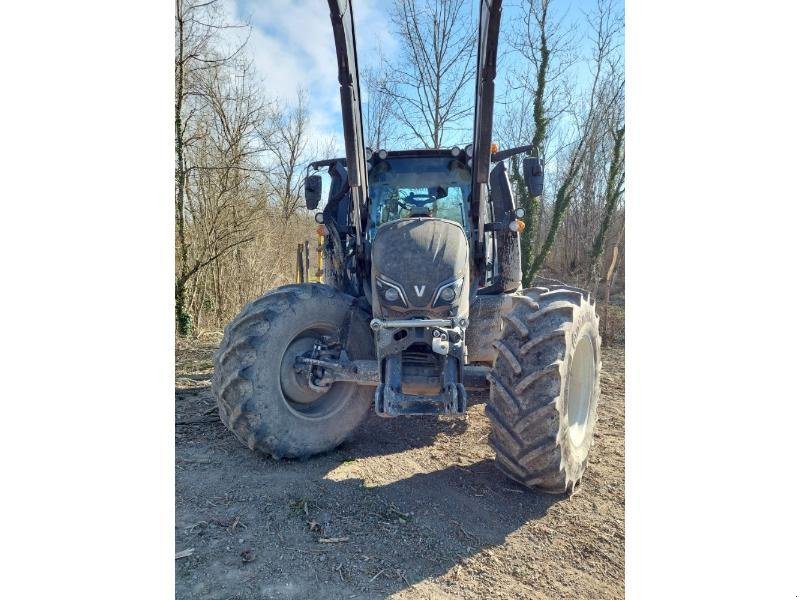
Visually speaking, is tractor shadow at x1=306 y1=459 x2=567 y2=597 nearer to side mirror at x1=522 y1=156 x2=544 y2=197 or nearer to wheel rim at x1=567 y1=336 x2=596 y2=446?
wheel rim at x1=567 y1=336 x2=596 y2=446

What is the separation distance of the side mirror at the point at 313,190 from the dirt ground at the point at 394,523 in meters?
1.43

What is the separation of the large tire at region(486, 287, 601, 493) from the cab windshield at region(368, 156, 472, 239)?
96cm

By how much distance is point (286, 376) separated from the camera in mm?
2326

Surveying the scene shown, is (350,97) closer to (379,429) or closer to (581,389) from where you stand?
(581,389)

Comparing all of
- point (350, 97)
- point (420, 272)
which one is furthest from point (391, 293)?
point (350, 97)

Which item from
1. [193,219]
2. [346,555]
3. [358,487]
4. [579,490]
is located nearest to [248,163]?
[193,219]

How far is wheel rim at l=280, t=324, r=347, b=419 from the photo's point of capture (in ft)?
7.65

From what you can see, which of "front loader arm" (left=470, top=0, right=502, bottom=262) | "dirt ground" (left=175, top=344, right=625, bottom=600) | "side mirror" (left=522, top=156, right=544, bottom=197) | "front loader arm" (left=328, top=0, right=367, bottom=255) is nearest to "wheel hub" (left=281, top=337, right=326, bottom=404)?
"dirt ground" (left=175, top=344, right=625, bottom=600)

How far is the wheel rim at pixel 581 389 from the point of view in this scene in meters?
2.13

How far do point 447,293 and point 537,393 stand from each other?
0.55 meters

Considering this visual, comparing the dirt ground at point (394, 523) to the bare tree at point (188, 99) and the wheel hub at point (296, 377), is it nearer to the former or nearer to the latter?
the wheel hub at point (296, 377)

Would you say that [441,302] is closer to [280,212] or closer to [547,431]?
[547,431]

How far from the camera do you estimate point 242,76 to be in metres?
2.15

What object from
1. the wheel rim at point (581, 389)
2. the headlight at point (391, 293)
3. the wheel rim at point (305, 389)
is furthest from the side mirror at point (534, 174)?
the wheel rim at point (305, 389)
